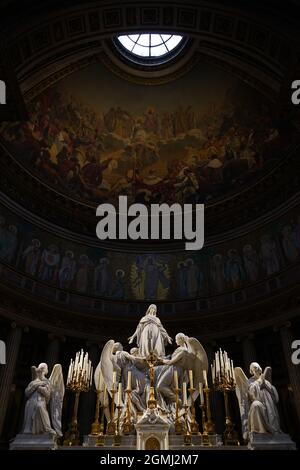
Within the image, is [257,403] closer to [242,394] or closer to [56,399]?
[242,394]

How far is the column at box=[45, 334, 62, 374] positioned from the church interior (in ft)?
0.30

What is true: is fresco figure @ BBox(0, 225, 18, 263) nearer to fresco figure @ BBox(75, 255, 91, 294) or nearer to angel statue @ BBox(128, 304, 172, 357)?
fresco figure @ BBox(75, 255, 91, 294)

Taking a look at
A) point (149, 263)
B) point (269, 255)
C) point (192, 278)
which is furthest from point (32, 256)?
point (269, 255)

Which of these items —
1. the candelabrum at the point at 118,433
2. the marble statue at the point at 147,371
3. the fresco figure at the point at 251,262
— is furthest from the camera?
the fresco figure at the point at 251,262

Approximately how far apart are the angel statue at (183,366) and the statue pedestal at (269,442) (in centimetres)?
150

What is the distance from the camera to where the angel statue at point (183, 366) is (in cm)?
802

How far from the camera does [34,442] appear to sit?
6863 mm

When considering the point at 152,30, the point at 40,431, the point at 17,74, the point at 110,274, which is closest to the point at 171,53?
the point at 152,30

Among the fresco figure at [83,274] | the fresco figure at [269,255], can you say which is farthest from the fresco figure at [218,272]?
the fresco figure at [83,274]

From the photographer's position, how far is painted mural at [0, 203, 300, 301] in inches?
651

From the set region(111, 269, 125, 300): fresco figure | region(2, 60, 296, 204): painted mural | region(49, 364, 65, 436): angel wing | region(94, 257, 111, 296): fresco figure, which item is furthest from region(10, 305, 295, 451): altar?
region(2, 60, 296, 204): painted mural

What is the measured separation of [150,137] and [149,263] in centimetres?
744

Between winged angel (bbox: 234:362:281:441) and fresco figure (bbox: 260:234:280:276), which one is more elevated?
fresco figure (bbox: 260:234:280:276)

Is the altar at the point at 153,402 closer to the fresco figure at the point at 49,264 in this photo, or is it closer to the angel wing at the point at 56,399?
the angel wing at the point at 56,399
